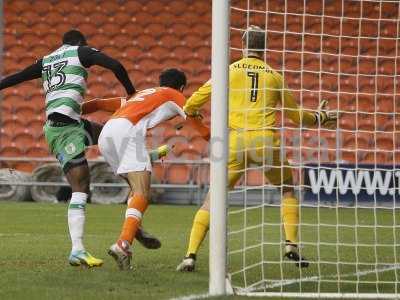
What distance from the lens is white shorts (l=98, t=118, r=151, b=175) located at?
25.8ft

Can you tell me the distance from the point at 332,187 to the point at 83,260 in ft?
27.6

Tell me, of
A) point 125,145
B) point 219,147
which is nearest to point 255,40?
point 125,145

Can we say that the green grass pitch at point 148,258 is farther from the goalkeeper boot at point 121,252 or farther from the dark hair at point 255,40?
the dark hair at point 255,40

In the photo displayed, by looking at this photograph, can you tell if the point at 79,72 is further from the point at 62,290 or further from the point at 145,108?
the point at 62,290

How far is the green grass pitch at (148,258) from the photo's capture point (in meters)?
6.68

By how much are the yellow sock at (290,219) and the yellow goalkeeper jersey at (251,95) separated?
751 millimetres

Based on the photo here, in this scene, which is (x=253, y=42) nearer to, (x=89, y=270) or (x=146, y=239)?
(x=146, y=239)

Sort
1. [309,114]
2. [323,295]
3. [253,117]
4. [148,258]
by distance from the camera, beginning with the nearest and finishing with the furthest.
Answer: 1. [323,295]
2. [253,117]
3. [309,114]
4. [148,258]

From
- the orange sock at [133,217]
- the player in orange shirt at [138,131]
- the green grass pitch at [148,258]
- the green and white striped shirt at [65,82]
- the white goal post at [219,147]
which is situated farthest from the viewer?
the green and white striped shirt at [65,82]

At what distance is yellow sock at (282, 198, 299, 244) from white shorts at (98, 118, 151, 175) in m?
1.33

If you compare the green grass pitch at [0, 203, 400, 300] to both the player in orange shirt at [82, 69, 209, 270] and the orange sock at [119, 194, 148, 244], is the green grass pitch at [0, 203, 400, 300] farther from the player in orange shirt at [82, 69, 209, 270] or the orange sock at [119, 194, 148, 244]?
the player in orange shirt at [82, 69, 209, 270]

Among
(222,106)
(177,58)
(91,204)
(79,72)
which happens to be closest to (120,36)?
(177,58)

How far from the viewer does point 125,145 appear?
26.0ft

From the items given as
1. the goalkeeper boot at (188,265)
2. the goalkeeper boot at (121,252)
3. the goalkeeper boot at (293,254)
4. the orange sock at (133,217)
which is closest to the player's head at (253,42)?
the orange sock at (133,217)
